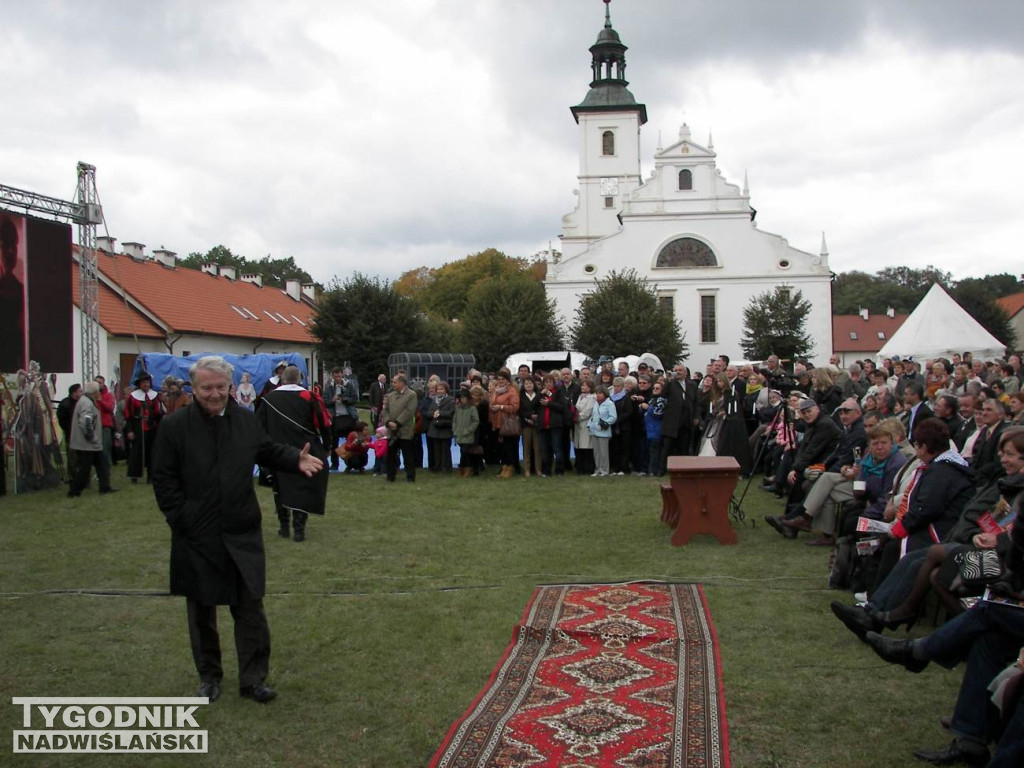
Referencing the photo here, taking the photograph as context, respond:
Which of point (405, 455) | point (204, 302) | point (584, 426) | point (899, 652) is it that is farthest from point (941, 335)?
point (204, 302)

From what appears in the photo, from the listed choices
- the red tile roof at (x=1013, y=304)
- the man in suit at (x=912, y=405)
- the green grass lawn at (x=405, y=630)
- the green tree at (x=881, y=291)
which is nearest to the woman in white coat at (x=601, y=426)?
the green grass lawn at (x=405, y=630)

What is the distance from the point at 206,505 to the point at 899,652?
3806 mm

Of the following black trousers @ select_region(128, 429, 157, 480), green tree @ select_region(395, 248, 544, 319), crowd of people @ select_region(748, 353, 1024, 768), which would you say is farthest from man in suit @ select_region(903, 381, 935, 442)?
green tree @ select_region(395, 248, 544, 319)

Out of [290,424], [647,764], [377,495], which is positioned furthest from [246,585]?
[377,495]

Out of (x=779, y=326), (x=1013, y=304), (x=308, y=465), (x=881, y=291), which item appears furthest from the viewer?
(x=881, y=291)

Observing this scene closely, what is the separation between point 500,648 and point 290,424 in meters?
4.31

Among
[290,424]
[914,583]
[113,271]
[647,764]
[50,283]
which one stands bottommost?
[647,764]

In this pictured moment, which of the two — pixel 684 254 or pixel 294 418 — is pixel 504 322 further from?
pixel 294 418

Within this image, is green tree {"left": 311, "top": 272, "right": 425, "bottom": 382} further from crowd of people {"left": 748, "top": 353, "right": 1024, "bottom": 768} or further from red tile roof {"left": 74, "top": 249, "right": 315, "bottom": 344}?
crowd of people {"left": 748, "top": 353, "right": 1024, "bottom": 768}

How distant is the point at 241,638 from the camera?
5.05 m

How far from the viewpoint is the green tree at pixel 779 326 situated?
50875 mm

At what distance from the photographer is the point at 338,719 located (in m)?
4.79

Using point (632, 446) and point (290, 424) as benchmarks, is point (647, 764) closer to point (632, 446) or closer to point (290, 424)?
point (290, 424)

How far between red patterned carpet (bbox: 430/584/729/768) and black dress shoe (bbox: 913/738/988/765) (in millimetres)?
929
